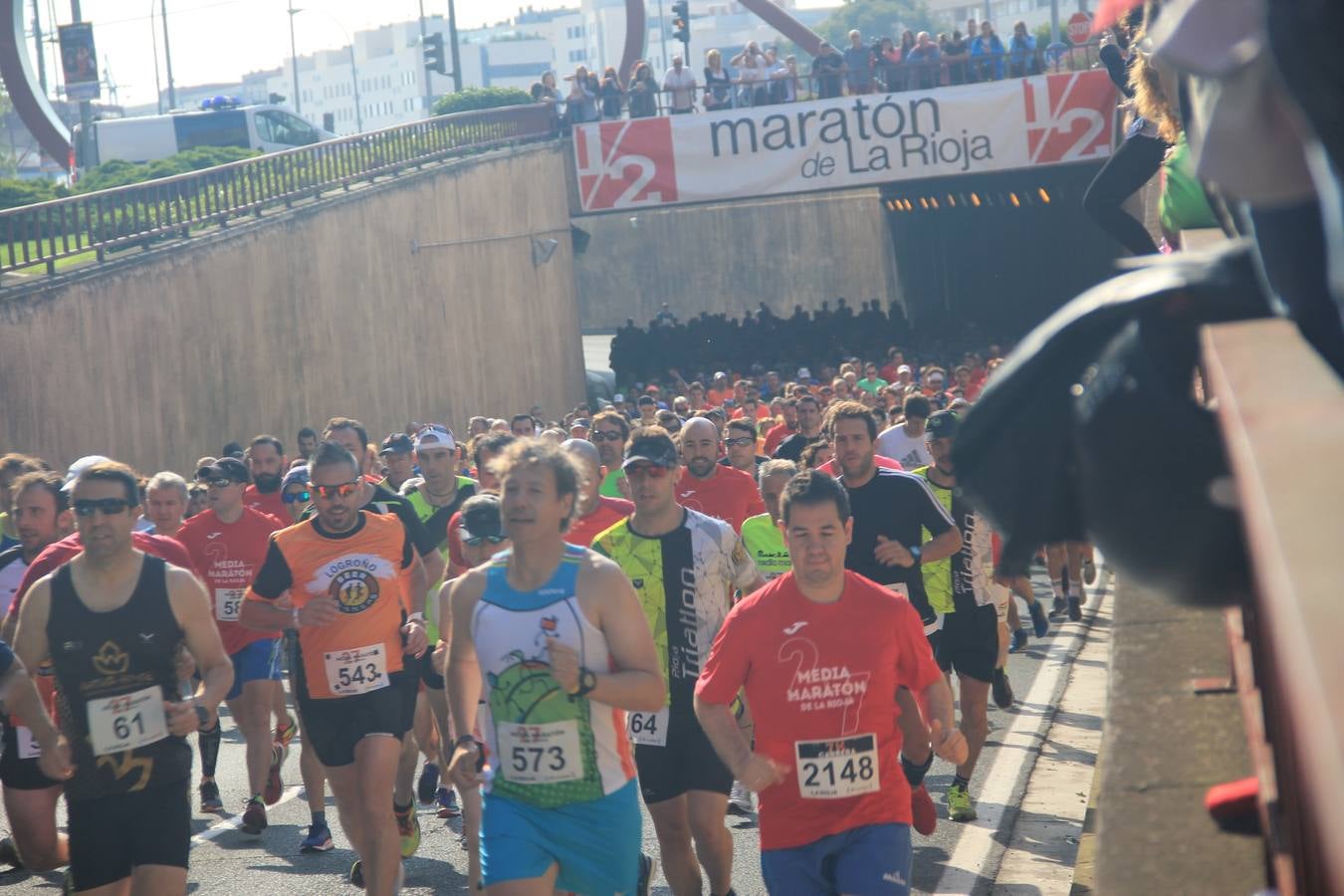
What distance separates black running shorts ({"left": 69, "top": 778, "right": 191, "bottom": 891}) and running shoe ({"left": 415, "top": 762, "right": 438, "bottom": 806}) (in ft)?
12.7

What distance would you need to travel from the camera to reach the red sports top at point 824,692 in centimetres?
622

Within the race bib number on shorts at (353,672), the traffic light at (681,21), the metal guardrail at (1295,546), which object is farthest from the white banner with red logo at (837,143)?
the metal guardrail at (1295,546)

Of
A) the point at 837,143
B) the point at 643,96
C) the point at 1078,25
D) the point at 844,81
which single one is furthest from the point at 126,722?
the point at 643,96

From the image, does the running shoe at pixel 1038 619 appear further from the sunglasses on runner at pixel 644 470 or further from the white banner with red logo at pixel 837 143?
the white banner with red logo at pixel 837 143

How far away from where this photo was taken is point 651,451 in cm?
810

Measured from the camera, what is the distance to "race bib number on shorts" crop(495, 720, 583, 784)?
6020 millimetres

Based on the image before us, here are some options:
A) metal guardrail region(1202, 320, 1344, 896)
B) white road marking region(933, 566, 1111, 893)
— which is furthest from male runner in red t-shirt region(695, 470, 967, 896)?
metal guardrail region(1202, 320, 1344, 896)

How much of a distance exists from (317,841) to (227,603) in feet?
7.10

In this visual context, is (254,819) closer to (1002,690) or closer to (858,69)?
(1002,690)

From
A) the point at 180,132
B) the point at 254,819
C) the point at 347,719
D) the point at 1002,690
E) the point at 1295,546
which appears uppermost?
the point at 180,132

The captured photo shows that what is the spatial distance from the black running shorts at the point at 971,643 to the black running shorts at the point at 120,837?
4681 millimetres

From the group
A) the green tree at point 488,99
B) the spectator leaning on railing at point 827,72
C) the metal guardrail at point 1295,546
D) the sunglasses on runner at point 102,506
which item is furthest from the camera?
the green tree at point 488,99

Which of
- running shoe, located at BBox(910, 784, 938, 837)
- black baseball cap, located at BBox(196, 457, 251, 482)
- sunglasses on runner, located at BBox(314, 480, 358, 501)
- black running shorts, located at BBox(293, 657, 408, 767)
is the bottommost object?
running shoe, located at BBox(910, 784, 938, 837)

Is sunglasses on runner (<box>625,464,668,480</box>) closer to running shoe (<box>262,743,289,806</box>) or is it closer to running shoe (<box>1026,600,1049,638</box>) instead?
running shoe (<box>262,743,289,806</box>)
